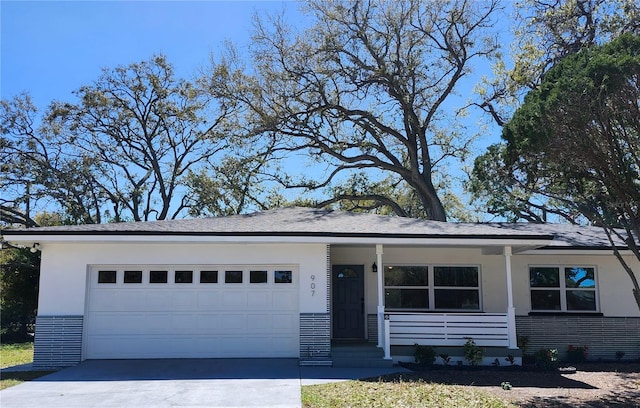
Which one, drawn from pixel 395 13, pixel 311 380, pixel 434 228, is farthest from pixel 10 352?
pixel 395 13

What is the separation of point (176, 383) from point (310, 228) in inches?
186

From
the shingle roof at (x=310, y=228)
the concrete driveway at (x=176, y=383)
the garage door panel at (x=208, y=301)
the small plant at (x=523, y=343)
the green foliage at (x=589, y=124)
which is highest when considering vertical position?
the green foliage at (x=589, y=124)

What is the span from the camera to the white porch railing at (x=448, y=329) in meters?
12.8

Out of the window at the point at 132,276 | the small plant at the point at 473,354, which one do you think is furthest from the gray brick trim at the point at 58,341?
the small plant at the point at 473,354

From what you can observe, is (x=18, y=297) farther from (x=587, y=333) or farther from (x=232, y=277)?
(x=587, y=333)

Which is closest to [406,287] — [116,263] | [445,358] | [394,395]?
[445,358]

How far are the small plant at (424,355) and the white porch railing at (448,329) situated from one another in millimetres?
407

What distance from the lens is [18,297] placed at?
2281 cm

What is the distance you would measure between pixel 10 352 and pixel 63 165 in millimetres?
14020

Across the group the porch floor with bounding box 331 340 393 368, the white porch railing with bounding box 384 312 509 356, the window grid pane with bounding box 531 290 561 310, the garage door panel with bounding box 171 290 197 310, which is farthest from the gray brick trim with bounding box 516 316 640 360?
the garage door panel with bounding box 171 290 197 310

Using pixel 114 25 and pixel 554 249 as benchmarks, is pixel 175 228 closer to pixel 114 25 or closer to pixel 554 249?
pixel 114 25

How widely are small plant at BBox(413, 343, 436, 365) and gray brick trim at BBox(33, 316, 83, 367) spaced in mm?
7707

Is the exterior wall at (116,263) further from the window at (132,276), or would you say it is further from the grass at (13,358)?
the grass at (13,358)

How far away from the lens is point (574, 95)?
980 centimetres
